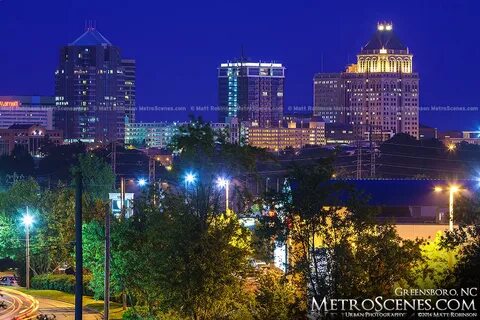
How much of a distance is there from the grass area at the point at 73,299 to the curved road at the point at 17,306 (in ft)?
6.44

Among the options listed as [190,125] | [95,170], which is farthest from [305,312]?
[95,170]

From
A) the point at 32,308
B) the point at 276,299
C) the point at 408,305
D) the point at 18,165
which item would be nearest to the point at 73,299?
the point at 32,308

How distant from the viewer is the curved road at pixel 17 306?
3594cm

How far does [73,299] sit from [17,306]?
17.7 feet

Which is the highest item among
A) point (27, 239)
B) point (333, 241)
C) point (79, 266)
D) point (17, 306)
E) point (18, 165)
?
point (18, 165)

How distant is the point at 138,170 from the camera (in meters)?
131

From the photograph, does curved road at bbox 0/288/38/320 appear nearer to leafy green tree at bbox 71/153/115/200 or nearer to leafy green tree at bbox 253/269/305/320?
leafy green tree at bbox 253/269/305/320

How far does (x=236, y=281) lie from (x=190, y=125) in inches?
161

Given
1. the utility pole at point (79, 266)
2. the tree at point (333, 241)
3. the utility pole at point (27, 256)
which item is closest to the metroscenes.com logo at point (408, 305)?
the tree at point (333, 241)

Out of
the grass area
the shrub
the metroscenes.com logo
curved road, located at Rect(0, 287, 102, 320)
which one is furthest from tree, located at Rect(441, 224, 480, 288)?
the shrub

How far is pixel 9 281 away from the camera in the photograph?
53438mm

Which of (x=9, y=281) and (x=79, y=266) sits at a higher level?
(x=79, y=266)

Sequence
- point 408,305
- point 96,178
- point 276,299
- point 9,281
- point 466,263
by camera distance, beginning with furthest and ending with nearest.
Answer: point 96,178 → point 9,281 → point 276,299 → point 466,263 → point 408,305

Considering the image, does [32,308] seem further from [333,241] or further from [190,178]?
[333,241]
